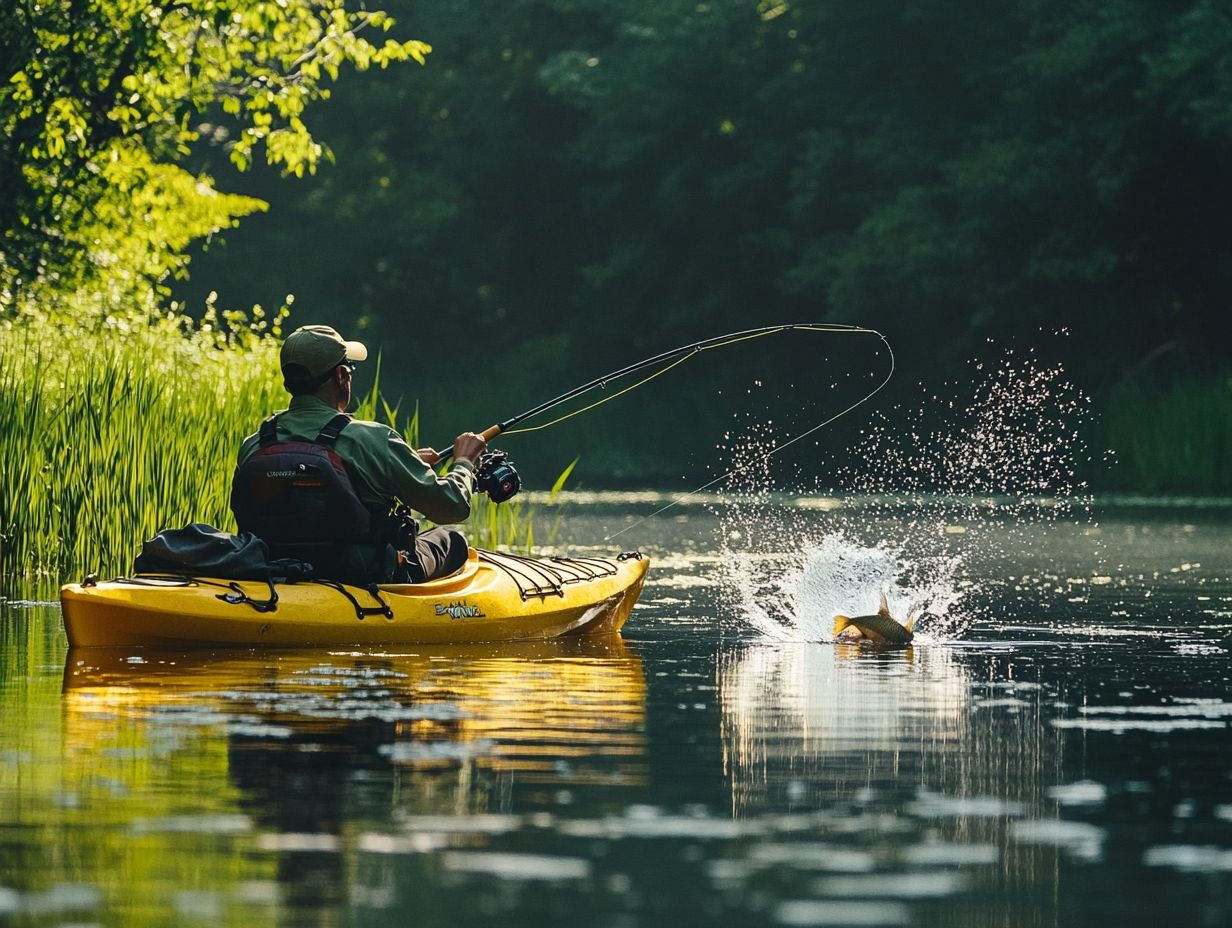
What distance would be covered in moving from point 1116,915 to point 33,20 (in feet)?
51.1

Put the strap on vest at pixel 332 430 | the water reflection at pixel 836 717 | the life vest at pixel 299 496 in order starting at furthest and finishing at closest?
the strap on vest at pixel 332 430 → the life vest at pixel 299 496 → the water reflection at pixel 836 717

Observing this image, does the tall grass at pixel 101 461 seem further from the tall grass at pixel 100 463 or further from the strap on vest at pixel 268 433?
the strap on vest at pixel 268 433

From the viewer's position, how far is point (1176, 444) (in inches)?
1015

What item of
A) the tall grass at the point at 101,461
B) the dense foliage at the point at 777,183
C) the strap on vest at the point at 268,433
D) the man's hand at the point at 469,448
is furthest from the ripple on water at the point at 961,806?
the dense foliage at the point at 777,183

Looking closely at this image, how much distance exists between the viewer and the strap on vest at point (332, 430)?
945cm

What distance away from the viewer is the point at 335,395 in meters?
9.68

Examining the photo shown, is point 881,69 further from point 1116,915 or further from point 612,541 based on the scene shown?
point 1116,915

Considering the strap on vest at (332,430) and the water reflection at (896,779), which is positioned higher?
the strap on vest at (332,430)

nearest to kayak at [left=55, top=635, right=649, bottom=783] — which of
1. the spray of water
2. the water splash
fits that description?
the water splash

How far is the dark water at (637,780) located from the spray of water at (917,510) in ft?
2.79

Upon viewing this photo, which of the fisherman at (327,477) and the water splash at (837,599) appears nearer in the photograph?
the fisherman at (327,477)

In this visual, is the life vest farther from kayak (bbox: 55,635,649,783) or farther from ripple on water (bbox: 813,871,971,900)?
ripple on water (bbox: 813,871,971,900)

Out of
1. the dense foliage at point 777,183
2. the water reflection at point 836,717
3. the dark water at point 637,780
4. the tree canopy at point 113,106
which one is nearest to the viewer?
the dark water at point 637,780

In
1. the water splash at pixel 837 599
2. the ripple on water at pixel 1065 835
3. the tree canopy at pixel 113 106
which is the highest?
the tree canopy at pixel 113 106
